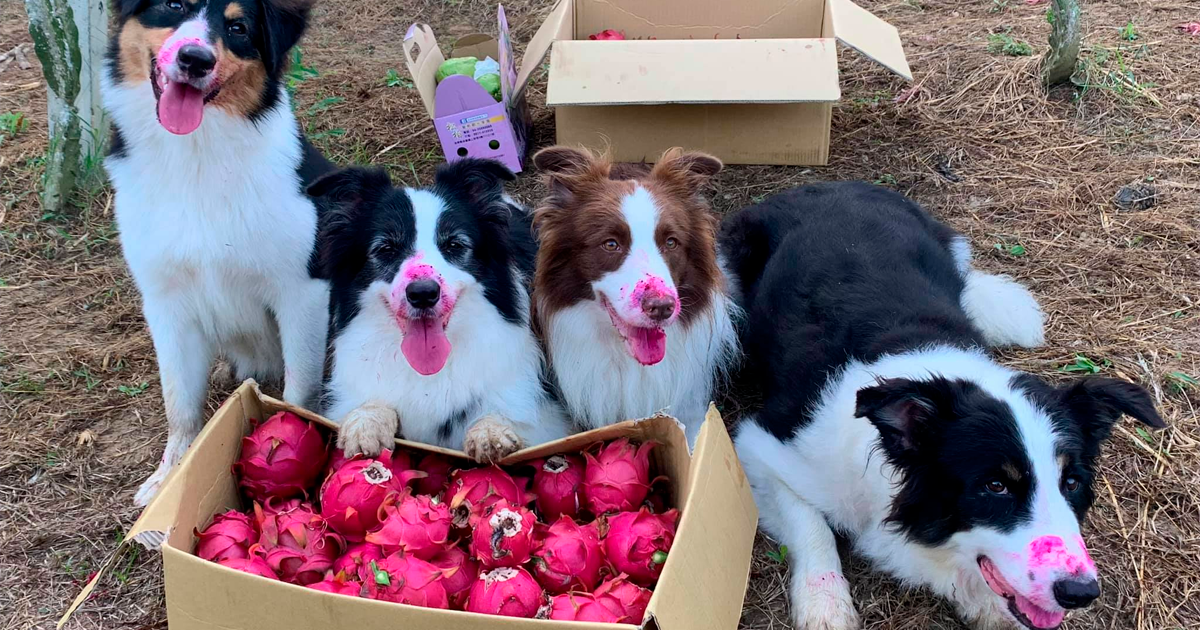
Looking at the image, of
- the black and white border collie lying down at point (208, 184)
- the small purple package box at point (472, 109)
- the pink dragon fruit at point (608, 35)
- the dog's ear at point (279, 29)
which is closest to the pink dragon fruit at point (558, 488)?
the black and white border collie lying down at point (208, 184)

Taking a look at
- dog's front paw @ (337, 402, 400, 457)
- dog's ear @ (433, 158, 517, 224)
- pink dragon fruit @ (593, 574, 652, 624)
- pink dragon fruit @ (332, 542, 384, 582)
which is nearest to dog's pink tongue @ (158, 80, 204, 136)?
dog's ear @ (433, 158, 517, 224)

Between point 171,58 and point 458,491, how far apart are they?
159 centimetres

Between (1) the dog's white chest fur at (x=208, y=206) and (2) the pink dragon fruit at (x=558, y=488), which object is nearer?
(2) the pink dragon fruit at (x=558, y=488)

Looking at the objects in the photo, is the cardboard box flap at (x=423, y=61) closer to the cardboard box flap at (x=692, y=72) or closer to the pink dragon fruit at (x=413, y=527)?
the cardboard box flap at (x=692, y=72)

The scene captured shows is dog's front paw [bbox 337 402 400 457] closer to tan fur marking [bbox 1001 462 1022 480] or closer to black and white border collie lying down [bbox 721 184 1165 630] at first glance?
black and white border collie lying down [bbox 721 184 1165 630]

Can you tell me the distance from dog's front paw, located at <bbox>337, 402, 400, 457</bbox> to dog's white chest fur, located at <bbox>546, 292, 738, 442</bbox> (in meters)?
0.71

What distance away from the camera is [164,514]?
2.30 meters

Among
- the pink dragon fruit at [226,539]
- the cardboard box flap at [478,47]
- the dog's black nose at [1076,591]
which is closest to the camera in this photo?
the dog's black nose at [1076,591]

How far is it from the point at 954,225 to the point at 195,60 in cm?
380

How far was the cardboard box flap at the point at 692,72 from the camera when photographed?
13.8 ft

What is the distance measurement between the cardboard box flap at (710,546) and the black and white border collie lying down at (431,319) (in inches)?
26.6

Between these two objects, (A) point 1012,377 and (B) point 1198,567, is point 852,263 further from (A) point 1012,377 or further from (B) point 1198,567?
(B) point 1198,567

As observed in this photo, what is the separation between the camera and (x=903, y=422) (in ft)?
7.80

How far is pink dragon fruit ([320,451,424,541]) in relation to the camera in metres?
2.46
